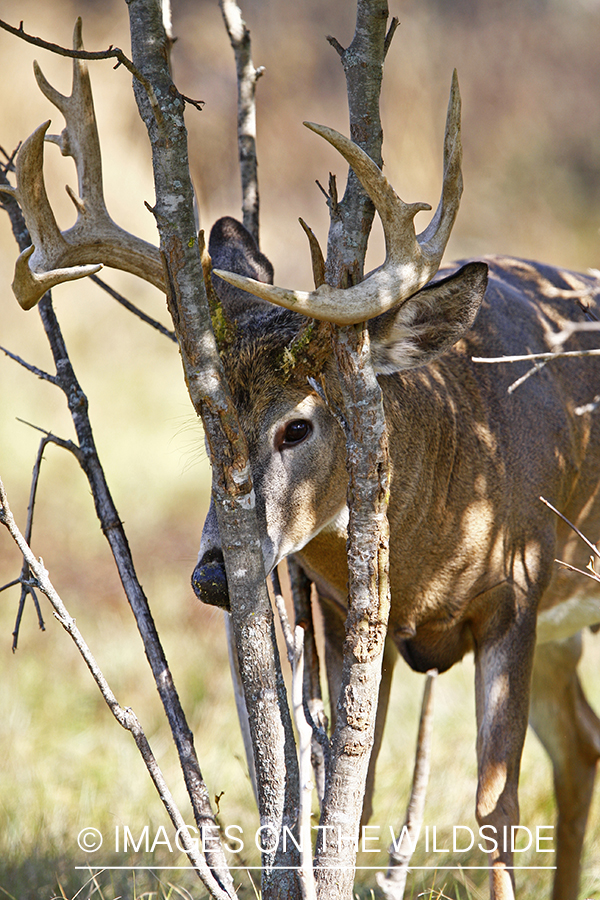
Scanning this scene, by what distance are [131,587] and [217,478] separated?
1.66 feet

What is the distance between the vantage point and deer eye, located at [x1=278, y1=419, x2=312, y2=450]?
9.41ft

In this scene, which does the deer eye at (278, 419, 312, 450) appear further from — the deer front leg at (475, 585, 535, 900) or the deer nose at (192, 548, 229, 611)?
the deer front leg at (475, 585, 535, 900)

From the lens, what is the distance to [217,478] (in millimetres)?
2262

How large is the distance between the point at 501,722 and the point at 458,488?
30.6 inches

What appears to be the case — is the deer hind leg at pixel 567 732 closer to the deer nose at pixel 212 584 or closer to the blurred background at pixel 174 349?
the blurred background at pixel 174 349

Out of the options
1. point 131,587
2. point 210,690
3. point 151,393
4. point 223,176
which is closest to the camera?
point 131,587

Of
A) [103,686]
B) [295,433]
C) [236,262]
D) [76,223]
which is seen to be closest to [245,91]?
[236,262]

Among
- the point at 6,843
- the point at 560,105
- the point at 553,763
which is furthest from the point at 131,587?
the point at 560,105

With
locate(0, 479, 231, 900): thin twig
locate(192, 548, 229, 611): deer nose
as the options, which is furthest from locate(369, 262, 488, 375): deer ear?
locate(0, 479, 231, 900): thin twig

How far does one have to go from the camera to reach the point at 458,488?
328cm

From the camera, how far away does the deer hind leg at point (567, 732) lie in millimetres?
4230

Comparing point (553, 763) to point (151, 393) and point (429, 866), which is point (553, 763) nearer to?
point (429, 866)

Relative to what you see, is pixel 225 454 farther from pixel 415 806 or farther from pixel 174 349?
pixel 174 349

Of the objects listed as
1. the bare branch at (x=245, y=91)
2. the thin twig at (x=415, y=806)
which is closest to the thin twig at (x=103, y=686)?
the thin twig at (x=415, y=806)
